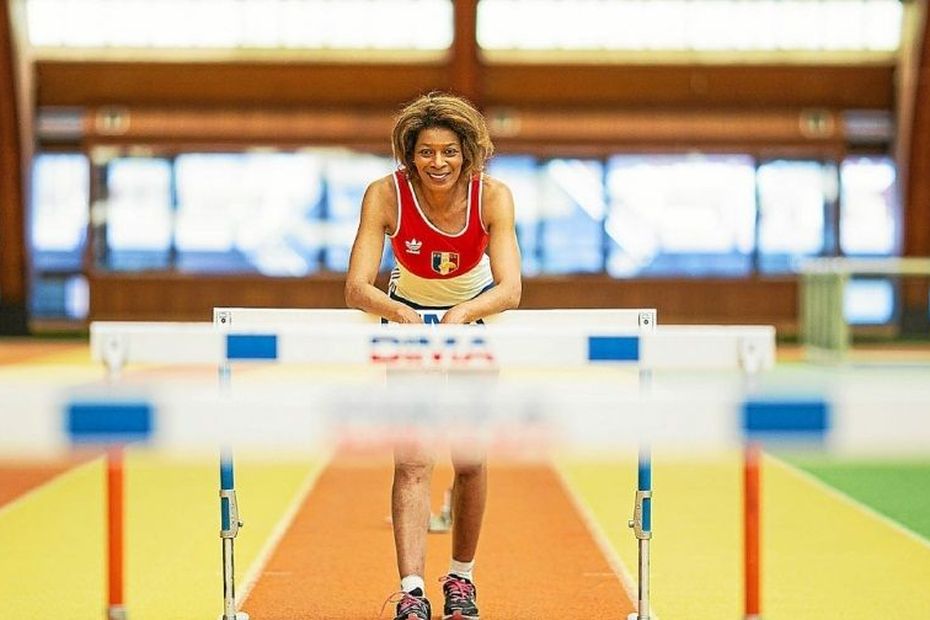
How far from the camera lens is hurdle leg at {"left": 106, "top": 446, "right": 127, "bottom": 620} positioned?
2.58 metres

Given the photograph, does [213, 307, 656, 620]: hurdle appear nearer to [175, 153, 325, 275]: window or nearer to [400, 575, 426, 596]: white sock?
[400, 575, 426, 596]: white sock

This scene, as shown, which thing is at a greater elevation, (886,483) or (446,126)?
(446,126)

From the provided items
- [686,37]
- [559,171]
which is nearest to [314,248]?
[559,171]

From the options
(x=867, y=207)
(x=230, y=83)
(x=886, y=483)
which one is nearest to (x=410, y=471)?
(x=886, y=483)

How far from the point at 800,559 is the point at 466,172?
94.6 inches

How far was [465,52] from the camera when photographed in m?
20.2

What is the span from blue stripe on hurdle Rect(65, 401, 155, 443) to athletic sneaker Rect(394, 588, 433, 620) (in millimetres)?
1712

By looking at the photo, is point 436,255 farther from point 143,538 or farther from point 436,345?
point 143,538

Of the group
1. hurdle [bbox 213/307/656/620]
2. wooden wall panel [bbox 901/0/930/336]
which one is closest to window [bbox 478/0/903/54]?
wooden wall panel [bbox 901/0/930/336]

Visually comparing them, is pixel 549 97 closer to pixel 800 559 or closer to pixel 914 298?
pixel 914 298

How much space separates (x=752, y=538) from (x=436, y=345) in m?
0.83

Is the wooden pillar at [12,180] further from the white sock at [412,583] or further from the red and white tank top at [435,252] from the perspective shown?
the white sock at [412,583]

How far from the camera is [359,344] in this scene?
9.84 ft

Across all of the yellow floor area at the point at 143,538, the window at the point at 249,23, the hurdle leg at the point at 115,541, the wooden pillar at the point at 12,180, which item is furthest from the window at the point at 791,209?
the hurdle leg at the point at 115,541
